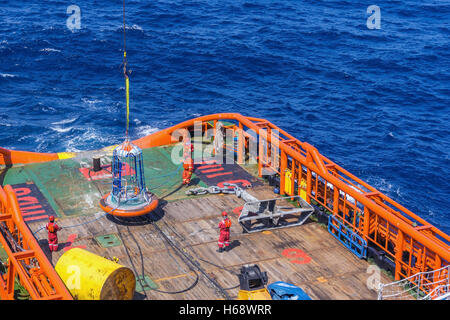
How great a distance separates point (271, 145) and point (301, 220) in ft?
18.9

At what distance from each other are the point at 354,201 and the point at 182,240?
8.64m

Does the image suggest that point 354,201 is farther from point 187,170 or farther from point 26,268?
point 26,268

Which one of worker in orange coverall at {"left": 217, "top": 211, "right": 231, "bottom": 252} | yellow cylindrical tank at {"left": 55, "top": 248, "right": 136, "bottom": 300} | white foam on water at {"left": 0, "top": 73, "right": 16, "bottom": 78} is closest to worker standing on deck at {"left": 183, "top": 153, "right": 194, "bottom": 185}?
worker in orange coverall at {"left": 217, "top": 211, "right": 231, "bottom": 252}

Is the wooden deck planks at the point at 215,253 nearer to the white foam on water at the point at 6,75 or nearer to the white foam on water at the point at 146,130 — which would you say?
the white foam on water at the point at 146,130

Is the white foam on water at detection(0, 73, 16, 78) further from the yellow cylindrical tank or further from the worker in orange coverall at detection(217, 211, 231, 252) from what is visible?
the yellow cylindrical tank

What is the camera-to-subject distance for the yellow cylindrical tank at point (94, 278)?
17.8 meters

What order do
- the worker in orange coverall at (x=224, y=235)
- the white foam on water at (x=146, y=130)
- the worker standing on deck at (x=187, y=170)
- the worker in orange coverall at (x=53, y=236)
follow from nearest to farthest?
the worker in orange coverall at (x=53, y=236) < the worker in orange coverall at (x=224, y=235) < the worker standing on deck at (x=187, y=170) < the white foam on water at (x=146, y=130)

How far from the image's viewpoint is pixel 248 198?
1077 inches

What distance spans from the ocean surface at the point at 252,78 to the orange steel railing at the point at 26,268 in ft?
83.0

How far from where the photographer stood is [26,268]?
1975 cm

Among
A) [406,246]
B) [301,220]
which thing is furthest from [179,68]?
[406,246]

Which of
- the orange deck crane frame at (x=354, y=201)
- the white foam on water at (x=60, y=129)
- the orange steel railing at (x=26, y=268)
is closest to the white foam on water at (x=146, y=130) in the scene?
the white foam on water at (x=60, y=129)

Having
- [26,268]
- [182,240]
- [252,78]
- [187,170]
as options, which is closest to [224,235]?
[182,240]

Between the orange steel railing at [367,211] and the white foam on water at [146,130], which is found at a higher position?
the orange steel railing at [367,211]
